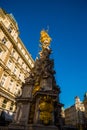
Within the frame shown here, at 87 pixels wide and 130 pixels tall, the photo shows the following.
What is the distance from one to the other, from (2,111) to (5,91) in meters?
3.81

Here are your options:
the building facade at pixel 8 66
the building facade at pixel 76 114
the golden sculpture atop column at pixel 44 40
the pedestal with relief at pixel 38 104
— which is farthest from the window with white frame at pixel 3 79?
the building facade at pixel 76 114

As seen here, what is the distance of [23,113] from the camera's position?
11219 mm

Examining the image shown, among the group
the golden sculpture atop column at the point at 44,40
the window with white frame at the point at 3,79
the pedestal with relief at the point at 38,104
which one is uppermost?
the golden sculpture atop column at the point at 44,40

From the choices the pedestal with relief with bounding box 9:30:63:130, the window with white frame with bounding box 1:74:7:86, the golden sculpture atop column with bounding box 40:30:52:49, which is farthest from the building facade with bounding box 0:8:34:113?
the pedestal with relief with bounding box 9:30:63:130

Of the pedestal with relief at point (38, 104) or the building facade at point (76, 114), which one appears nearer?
the pedestal with relief at point (38, 104)

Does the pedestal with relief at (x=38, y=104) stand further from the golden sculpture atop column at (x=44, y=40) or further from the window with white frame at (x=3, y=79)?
the window with white frame at (x=3, y=79)

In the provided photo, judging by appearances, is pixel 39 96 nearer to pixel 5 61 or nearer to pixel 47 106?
pixel 47 106

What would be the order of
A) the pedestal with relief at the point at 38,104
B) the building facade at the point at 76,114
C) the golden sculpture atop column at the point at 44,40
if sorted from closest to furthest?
the pedestal with relief at the point at 38,104 < the golden sculpture atop column at the point at 44,40 < the building facade at the point at 76,114

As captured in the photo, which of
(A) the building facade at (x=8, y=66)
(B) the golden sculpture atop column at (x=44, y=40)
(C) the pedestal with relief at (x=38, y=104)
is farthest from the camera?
(A) the building facade at (x=8, y=66)

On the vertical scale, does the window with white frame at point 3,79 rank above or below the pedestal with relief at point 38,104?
above

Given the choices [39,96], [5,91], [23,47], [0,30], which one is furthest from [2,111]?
[23,47]

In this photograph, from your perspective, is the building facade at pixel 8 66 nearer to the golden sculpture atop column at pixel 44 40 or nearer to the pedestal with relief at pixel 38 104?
the golden sculpture atop column at pixel 44 40

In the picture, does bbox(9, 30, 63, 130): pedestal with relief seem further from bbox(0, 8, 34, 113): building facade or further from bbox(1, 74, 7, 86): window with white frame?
bbox(1, 74, 7, 86): window with white frame

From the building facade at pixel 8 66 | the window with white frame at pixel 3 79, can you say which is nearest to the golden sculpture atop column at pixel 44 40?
the building facade at pixel 8 66
